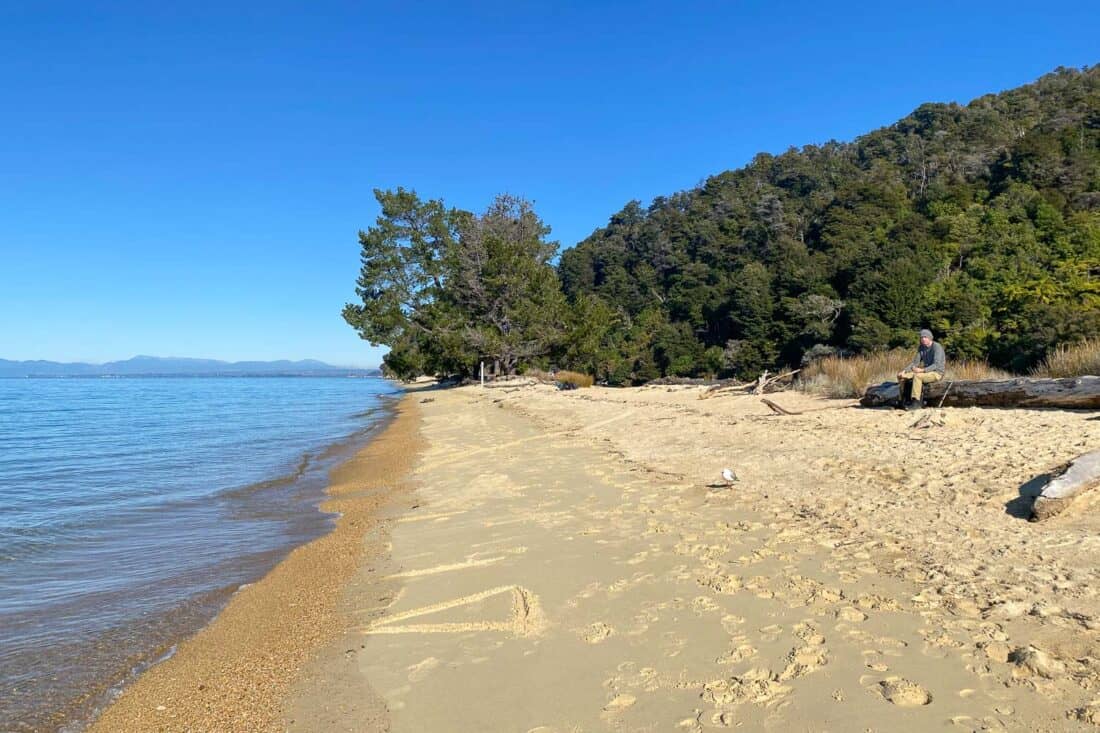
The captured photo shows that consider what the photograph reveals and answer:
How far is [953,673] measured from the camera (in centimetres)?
273

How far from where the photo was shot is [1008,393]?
28.3 feet

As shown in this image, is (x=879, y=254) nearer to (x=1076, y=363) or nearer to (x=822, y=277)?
(x=822, y=277)

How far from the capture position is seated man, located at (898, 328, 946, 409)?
9.51 metres

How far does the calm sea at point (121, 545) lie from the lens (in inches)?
154

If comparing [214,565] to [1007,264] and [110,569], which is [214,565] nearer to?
[110,569]

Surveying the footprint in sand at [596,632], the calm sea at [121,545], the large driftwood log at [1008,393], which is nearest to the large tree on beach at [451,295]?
the calm sea at [121,545]

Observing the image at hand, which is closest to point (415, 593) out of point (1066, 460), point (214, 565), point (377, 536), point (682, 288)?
point (377, 536)

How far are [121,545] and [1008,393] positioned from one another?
11.6 m

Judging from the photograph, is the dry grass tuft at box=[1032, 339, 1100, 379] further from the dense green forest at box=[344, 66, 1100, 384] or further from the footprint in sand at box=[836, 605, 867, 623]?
the footprint in sand at box=[836, 605, 867, 623]

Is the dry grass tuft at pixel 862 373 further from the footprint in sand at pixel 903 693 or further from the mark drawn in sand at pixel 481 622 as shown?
the footprint in sand at pixel 903 693

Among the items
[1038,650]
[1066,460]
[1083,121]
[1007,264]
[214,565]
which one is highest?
[1083,121]

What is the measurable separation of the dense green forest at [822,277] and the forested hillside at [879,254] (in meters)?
0.15

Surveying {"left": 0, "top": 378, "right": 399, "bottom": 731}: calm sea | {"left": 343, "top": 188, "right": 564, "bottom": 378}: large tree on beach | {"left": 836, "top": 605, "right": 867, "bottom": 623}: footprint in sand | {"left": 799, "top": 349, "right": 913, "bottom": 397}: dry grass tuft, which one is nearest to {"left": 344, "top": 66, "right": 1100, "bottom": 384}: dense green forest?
{"left": 343, "top": 188, "right": 564, "bottom": 378}: large tree on beach

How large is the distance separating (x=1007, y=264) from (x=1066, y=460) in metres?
34.4
